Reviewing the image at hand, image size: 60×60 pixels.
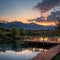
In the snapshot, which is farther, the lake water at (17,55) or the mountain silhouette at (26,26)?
the mountain silhouette at (26,26)

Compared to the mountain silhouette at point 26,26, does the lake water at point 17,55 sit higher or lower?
lower

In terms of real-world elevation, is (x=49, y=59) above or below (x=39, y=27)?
below

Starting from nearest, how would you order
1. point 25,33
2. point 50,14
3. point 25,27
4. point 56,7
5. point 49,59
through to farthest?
1. point 49,59
2. point 56,7
3. point 50,14
4. point 25,27
5. point 25,33

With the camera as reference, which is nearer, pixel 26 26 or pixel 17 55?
pixel 17 55

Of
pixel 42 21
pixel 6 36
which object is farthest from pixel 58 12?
pixel 6 36

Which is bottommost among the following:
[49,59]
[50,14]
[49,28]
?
[49,59]

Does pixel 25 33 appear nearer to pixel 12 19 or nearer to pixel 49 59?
pixel 12 19

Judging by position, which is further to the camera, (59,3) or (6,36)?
(6,36)

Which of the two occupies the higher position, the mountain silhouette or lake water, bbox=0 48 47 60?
the mountain silhouette

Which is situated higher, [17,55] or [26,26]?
[26,26]

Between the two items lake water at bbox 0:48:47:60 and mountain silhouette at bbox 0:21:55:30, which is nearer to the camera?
lake water at bbox 0:48:47:60

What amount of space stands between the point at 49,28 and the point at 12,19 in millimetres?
2780

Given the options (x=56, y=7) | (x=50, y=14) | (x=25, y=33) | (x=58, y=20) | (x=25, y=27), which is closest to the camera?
(x=58, y=20)

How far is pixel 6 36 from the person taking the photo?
1762 centimetres
